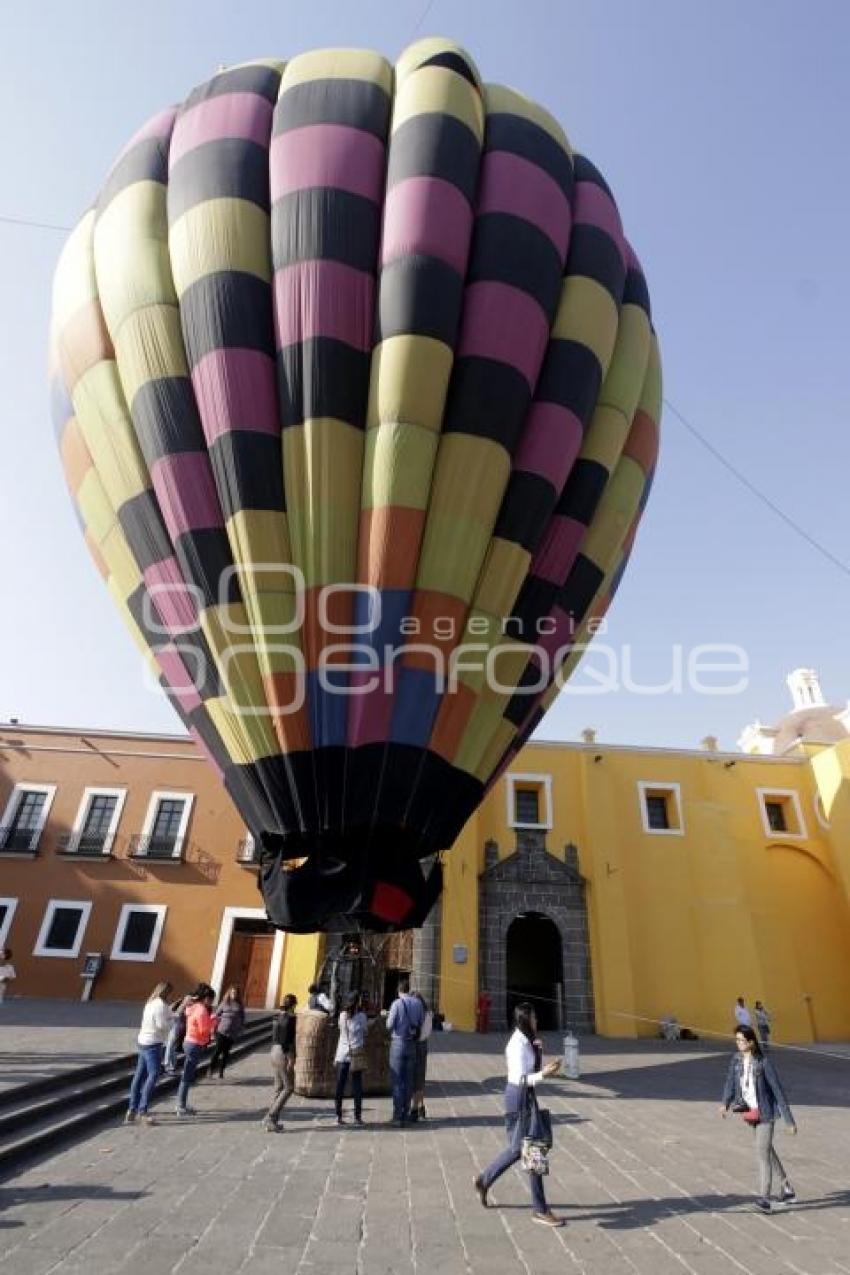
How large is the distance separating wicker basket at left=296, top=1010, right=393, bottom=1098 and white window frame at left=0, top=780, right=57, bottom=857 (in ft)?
45.3

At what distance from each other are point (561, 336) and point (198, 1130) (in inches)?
365

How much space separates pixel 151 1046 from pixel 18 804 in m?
15.7

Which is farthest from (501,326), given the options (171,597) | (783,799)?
(783,799)

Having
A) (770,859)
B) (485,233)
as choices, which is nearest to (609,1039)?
(770,859)

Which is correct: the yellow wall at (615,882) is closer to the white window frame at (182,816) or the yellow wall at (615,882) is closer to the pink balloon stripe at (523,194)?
the white window frame at (182,816)

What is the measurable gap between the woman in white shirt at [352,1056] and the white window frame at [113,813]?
14.0 m

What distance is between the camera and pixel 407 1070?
22.1 ft

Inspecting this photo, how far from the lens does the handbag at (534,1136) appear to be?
4.24 metres

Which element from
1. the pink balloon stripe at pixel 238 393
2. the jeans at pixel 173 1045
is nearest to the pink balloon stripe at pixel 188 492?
the pink balloon stripe at pixel 238 393

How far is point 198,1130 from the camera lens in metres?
6.35

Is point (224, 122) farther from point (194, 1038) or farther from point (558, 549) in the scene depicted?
point (194, 1038)

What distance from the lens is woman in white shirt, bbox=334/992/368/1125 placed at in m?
6.77

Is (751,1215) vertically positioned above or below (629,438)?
below

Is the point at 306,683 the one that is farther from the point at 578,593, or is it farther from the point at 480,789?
the point at 578,593
